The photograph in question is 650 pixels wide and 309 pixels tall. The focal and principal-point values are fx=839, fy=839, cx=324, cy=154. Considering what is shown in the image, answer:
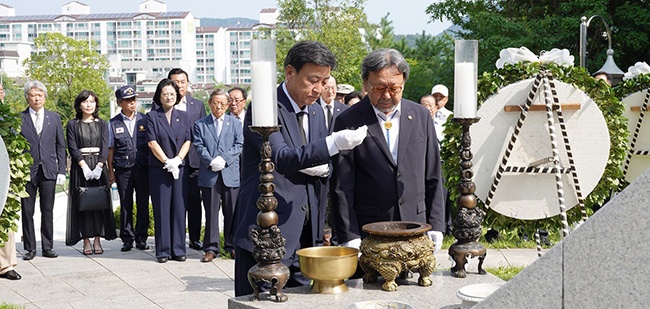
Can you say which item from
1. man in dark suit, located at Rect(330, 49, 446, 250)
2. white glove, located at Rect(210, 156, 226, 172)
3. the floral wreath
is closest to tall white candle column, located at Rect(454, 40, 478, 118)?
man in dark suit, located at Rect(330, 49, 446, 250)

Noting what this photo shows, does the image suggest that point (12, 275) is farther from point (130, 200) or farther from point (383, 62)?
point (383, 62)

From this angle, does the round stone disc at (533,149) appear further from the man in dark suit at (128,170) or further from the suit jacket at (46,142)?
the suit jacket at (46,142)

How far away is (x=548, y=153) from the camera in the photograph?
5586 millimetres

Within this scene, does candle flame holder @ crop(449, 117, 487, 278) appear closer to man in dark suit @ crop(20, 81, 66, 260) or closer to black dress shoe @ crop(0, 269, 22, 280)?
black dress shoe @ crop(0, 269, 22, 280)

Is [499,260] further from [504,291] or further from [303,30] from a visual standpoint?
[303,30]

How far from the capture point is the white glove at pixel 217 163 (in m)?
9.01

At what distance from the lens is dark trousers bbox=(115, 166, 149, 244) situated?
9758 mm

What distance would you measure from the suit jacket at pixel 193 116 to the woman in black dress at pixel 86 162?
101cm

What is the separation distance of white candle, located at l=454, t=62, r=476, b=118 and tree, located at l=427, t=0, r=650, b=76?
68.4 ft

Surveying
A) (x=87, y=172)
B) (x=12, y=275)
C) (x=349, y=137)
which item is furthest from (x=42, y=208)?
(x=349, y=137)

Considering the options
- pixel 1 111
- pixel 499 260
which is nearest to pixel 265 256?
pixel 1 111

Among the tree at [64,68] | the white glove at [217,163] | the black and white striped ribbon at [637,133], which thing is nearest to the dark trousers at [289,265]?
the black and white striped ribbon at [637,133]

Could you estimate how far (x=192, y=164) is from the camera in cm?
943

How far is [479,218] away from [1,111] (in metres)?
4.10
